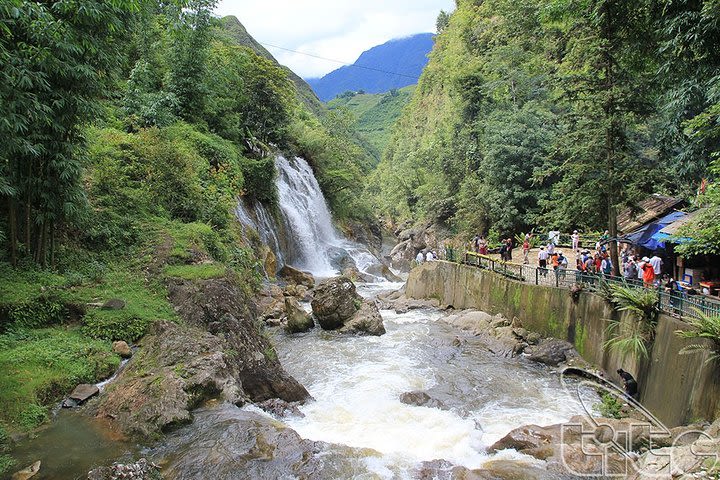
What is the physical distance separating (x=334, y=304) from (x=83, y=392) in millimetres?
11517

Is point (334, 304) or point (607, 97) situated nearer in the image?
point (607, 97)

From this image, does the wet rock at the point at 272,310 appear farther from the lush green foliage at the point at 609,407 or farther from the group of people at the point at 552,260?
the lush green foliage at the point at 609,407

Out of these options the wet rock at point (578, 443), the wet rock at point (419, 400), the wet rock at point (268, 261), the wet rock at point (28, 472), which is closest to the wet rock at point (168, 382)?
the wet rock at point (28, 472)

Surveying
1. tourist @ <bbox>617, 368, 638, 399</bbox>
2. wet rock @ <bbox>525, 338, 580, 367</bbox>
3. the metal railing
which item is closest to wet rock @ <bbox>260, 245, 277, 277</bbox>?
the metal railing

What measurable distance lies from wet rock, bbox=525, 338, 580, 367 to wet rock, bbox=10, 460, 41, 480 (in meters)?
13.5

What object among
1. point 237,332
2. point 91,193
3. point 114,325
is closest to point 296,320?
point 237,332

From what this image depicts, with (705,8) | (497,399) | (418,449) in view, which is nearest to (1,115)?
(418,449)

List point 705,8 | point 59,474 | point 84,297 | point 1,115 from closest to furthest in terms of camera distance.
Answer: point 59,474 → point 1,115 → point 84,297 → point 705,8

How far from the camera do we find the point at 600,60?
14844 mm

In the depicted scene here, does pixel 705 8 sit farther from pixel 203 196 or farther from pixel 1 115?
pixel 203 196

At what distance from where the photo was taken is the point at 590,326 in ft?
45.9

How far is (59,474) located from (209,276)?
6019 millimetres

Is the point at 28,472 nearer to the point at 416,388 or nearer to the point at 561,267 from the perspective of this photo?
the point at 416,388

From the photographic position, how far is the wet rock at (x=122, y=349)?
8.92 m
